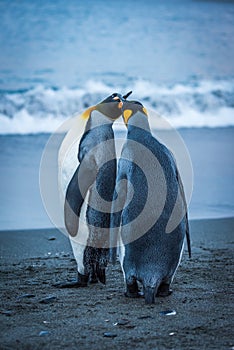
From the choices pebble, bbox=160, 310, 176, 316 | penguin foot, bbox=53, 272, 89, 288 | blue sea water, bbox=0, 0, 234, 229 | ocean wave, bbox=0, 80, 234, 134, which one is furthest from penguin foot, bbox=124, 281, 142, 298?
ocean wave, bbox=0, 80, 234, 134

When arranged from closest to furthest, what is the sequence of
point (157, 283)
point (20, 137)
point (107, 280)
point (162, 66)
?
point (157, 283) → point (107, 280) → point (20, 137) → point (162, 66)

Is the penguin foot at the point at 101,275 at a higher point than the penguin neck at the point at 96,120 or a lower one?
lower

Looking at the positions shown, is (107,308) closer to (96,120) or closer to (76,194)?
(76,194)

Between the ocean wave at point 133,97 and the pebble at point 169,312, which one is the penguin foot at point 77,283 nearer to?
the pebble at point 169,312

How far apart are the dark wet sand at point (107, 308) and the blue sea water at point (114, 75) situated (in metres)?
1.29

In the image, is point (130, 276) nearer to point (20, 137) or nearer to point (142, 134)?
point (142, 134)

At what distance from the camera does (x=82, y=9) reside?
24438 millimetres

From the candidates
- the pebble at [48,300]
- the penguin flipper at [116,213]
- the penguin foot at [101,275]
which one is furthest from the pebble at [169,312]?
the penguin foot at [101,275]

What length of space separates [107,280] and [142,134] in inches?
36.9

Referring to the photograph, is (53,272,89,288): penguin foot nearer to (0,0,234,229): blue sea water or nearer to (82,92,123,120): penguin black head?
(82,92,123,120): penguin black head

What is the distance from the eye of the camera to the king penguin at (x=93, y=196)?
4.28 m

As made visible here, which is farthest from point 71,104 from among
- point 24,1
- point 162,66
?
point 24,1

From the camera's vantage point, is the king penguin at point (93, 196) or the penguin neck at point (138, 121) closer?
the penguin neck at point (138, 121)

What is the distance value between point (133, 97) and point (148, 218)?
32.9 feet
